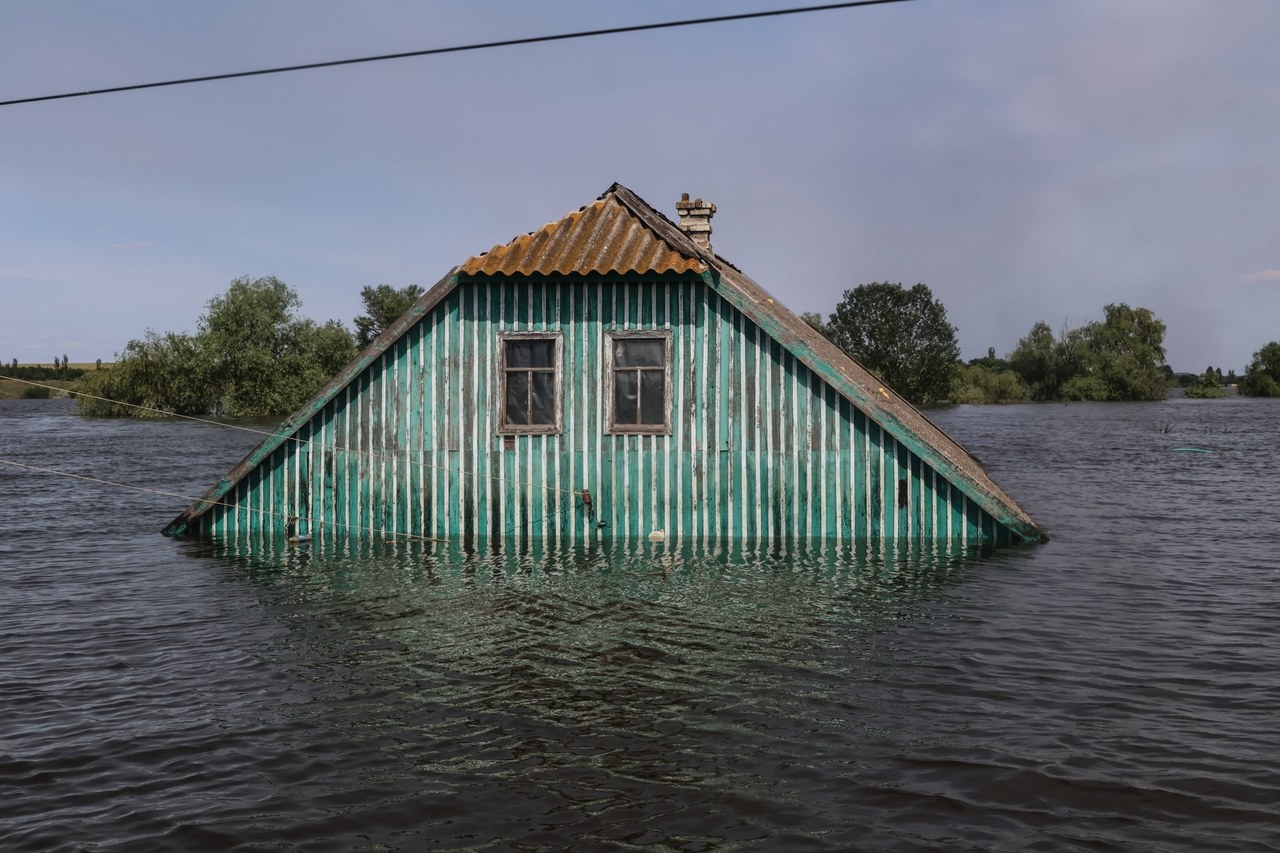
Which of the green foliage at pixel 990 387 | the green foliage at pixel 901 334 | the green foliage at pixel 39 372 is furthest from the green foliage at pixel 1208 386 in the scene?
the green foliage at pixel 39 372

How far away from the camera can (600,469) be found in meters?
16.1

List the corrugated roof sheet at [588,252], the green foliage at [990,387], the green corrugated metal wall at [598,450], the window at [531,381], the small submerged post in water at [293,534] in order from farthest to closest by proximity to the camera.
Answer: the green foliage at [990,387], the small submerged post in water at [293,534], the window at [531,381], the green corrugated metal wall at [598,450], the corrugated roof sheet at [588,252]

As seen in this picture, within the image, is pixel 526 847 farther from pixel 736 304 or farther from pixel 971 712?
pixel 736 304

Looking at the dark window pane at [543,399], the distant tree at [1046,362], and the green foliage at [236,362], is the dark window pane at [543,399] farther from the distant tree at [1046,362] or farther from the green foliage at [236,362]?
the distant tree at [1046,362]

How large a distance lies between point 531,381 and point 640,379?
67.3 inches

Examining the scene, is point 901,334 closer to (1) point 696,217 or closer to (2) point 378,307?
(2) point 378,307

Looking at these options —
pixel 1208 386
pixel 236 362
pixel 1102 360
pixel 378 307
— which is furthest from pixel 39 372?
pixel 1208 386

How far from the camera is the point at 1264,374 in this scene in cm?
13262

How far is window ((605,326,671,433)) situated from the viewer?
1596 cm

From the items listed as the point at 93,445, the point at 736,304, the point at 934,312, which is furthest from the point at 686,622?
the point at 934,312

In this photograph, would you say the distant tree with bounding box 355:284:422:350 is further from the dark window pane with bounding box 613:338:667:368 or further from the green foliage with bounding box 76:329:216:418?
the dark window pane with bounding box 613:338:667:368

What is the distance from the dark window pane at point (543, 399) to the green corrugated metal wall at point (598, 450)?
23 cm

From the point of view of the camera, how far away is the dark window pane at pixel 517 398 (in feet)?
53.1

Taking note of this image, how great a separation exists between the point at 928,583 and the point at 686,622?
13.0 ft
